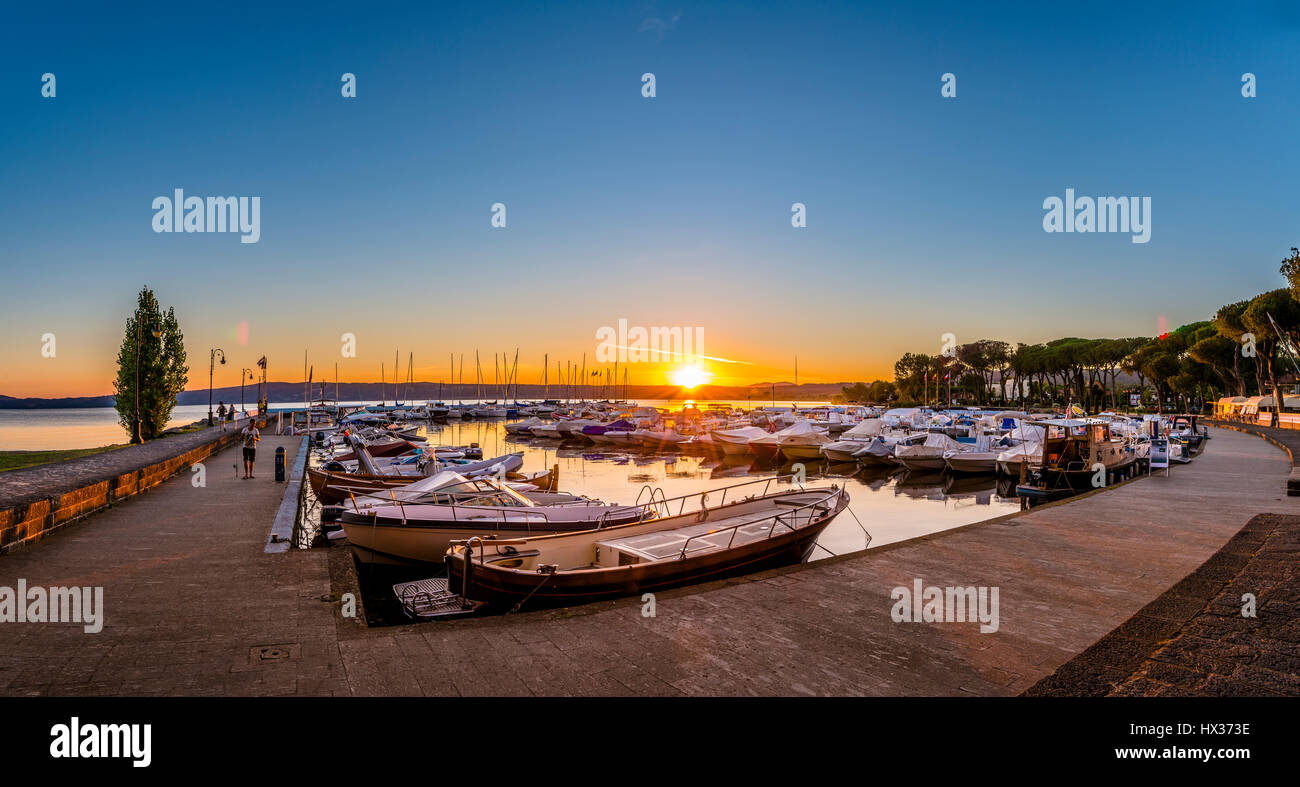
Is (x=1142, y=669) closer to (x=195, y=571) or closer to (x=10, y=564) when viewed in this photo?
(x=195, y=571)

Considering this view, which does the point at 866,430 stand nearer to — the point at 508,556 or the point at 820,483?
the point at 820,483

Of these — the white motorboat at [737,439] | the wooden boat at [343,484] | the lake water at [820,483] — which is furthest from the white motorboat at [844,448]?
the wooden boat at [343,484]

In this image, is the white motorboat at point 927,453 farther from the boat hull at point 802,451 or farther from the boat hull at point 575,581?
the boat hull at point 575,581

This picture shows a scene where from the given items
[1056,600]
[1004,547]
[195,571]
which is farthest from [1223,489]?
[195,571]

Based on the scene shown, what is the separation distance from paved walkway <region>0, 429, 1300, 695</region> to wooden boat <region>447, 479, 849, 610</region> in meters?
1.10

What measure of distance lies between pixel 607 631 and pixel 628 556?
10.9 ft

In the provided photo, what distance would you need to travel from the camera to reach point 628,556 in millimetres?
9922

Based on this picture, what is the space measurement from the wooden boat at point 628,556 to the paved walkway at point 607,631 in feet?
3.60

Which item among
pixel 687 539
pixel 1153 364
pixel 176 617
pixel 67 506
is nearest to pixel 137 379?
pixel 67 506

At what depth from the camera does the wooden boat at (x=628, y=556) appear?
338 inches

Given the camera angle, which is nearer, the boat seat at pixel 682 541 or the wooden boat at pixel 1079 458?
the boat seat at pixel 682 541
